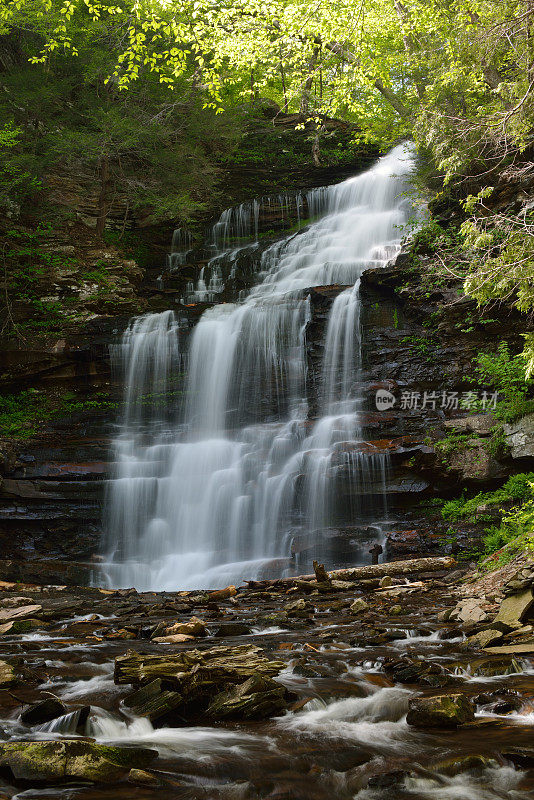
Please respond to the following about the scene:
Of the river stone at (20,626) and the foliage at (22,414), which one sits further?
the foliage at (22,414)

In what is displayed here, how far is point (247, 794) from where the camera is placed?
91.0 inches

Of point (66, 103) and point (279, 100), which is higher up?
point (279, 100)

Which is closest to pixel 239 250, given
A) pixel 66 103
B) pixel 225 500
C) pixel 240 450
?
pixel 66 103

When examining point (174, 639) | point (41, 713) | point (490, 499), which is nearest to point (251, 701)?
point (41, 713)

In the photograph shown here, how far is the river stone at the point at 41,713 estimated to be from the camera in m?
2.91

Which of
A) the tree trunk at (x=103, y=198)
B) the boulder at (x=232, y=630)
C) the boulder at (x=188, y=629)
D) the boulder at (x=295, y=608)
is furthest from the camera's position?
the tree trunk at (x=103, y=198)

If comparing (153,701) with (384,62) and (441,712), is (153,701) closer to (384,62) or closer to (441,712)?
(441,712)

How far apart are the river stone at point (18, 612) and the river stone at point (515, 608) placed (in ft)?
15.8

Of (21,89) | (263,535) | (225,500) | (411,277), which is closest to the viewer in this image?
(263,535)

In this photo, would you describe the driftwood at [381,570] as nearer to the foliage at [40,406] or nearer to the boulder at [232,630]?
the boulder at [232,630]

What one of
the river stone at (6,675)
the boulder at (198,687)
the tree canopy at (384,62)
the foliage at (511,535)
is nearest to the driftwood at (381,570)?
the foliage at (511,535)

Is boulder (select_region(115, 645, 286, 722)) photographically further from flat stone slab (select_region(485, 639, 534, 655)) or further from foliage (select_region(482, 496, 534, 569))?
foliage (select_region(482, 496, 534, 569))

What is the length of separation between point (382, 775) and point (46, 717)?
175cm

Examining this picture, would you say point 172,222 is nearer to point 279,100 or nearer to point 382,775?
point 279,100
